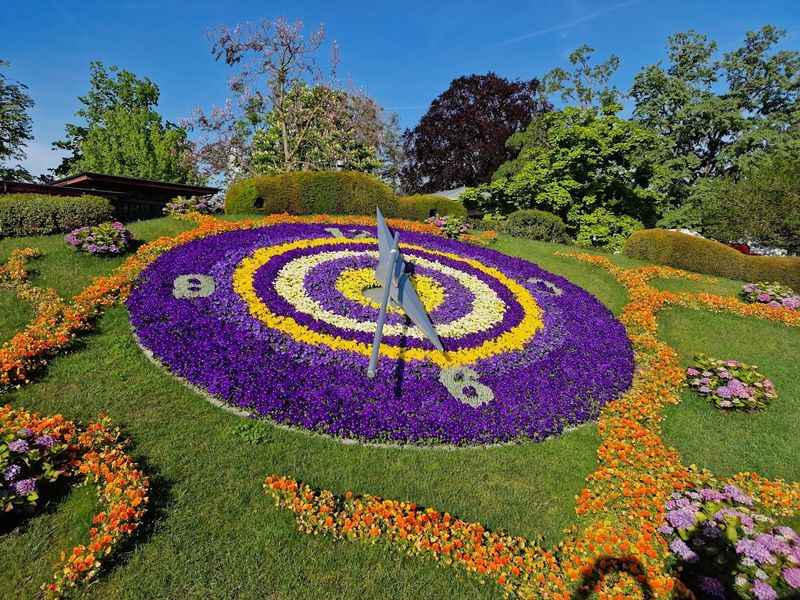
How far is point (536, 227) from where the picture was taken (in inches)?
867

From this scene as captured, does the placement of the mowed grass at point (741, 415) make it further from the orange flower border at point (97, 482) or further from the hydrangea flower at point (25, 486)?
the hydrangea flower at point (25, 486)

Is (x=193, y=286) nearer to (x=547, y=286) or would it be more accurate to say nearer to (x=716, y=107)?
(x=547, y=286)

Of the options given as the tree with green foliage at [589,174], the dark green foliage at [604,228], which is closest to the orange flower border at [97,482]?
the dark green foliage at [604,228]

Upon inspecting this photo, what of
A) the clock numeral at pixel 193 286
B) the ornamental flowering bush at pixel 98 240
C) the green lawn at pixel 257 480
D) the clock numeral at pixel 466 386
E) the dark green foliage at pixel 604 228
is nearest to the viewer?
the green lawn at pixel 257 480

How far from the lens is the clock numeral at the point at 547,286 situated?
12.9 m

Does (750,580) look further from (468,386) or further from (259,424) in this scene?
(259,424)

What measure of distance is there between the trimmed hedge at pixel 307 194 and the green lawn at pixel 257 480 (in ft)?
31.2

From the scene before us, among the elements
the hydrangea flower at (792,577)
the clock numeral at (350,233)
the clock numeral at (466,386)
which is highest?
the clock numeral at (350,233)

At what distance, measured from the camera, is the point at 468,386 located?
771cm

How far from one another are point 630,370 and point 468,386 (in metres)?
4.24

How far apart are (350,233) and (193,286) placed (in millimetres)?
6579

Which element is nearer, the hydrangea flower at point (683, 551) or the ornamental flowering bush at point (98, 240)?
the hydrangea flower at point (683, 551)

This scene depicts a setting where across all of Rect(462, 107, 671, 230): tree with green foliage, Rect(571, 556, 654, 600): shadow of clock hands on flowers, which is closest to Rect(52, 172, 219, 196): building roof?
Rect(462, 107, 671, 230): tree with green foliage

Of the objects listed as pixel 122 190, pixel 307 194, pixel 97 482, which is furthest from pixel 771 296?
pixel 122 190
